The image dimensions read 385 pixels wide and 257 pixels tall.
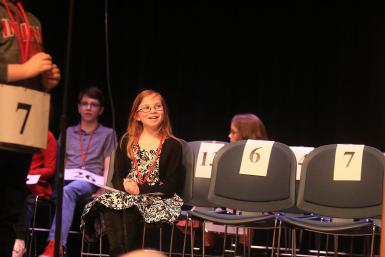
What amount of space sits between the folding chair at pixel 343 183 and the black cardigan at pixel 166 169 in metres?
0.64

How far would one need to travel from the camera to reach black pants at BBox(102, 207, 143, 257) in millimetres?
3842

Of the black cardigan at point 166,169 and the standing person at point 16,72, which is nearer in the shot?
the standing person at point 16,72

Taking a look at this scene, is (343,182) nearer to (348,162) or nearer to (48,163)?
(348,162)

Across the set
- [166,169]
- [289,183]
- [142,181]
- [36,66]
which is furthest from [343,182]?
[36,66]

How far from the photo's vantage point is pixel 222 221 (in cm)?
405

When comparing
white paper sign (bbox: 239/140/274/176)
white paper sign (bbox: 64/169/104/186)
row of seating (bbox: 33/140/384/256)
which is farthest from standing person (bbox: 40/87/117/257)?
white paper sign (bbox: 239/140/274/176)

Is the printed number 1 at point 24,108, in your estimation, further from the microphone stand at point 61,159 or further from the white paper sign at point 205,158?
the white paper sign at point 205,158

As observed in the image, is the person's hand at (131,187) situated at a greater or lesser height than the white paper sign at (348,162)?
lesser

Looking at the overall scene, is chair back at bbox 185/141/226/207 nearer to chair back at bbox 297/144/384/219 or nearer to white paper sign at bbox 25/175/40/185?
chair back at bbox 297/144/384/219

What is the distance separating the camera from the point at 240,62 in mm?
6645

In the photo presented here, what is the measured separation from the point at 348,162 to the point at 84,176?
214 cm

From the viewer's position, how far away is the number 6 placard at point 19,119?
7.13ft

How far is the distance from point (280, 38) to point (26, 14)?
436cm

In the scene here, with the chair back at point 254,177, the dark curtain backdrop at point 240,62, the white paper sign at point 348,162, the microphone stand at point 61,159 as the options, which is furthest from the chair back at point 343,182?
the microphone stand at point 61,159
